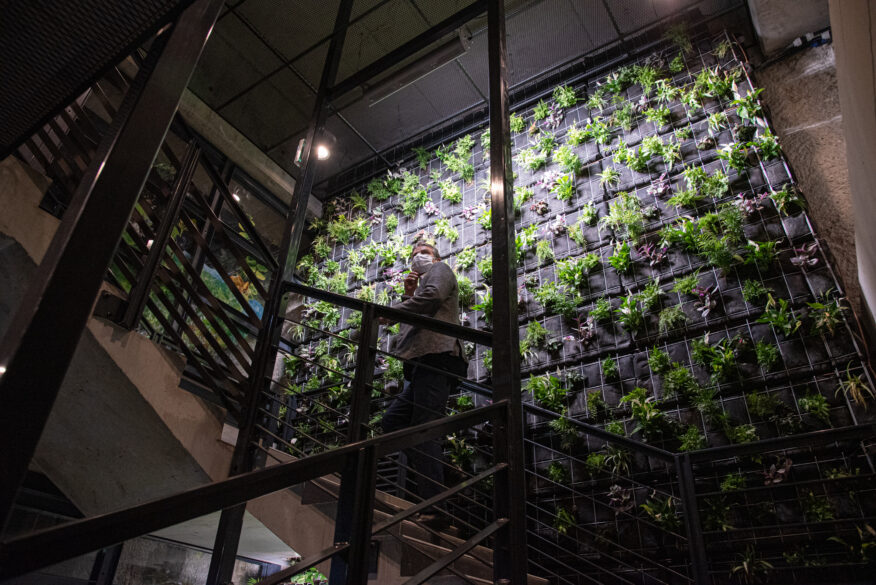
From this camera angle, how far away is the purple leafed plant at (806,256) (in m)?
3.81

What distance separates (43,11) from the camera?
56.8 inches

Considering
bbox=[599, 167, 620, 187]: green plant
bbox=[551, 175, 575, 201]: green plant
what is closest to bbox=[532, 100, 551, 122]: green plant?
bbox=[551, 175, 575, 201]: green plant

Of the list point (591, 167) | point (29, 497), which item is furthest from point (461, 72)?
point (29, 497)

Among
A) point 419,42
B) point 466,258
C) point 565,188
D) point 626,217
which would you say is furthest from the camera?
point 466,258

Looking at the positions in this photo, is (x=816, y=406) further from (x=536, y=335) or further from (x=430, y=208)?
(x=430, y=208)

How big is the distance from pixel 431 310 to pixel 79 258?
8.48 feet

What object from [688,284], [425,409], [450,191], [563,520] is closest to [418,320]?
[425,409]

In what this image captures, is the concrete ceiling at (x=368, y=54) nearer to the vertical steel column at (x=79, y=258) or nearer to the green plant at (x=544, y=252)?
the green plant at (x=544, y=252)

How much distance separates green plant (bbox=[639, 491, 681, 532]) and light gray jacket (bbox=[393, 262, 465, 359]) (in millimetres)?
1495

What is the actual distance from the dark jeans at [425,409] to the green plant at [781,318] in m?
2.00

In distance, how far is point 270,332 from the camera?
3316 millimetres

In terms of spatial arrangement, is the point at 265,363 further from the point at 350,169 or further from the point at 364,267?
the point at 350,169

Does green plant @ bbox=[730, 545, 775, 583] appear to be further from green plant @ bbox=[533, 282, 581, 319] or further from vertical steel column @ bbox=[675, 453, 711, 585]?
green plant @ bbox=[533, 282, 581, 319]

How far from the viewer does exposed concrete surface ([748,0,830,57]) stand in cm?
465
